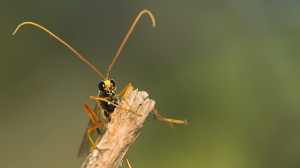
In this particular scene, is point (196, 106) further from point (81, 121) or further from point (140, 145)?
Answer: point (81, 121)

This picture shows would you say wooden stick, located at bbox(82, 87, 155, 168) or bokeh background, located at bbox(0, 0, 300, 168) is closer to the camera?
wooden stick, located at bbox(82, 87, 155, 168)

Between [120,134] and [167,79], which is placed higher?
[167,79]

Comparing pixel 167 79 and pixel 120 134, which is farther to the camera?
pixel 167 79

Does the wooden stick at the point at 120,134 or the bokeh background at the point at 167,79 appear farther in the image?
the bokeh background at the point at 167,79

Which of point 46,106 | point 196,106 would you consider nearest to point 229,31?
point 196,106

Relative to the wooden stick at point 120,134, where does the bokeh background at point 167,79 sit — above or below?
→ above
